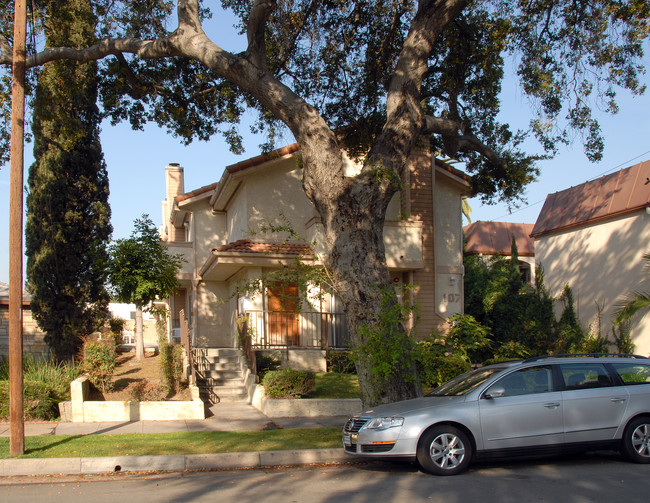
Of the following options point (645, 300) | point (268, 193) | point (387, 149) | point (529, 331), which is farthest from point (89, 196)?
point (645, 300)

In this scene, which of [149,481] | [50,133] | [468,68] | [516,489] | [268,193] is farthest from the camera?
[268,193]

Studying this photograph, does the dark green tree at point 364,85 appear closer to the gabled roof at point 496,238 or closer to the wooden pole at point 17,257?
the wooden pole at point 17,257

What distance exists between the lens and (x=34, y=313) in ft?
56.0

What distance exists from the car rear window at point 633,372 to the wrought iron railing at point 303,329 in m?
9.16

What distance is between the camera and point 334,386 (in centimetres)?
1440

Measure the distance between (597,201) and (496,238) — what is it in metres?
14.3

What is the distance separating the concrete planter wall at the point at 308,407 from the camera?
12719mm

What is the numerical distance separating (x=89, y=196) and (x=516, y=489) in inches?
560

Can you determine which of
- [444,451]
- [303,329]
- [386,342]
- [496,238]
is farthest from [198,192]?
[496,238]

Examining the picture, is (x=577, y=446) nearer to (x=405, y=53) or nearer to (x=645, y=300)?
(x=405, y=53)

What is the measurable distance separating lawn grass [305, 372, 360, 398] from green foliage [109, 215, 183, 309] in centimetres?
477

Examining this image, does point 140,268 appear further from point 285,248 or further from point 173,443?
point 173,443

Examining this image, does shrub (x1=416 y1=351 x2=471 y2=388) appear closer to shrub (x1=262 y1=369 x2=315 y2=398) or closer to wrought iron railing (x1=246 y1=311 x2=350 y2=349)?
shrub (x1=262 y1=369 x2=315 y2=398)

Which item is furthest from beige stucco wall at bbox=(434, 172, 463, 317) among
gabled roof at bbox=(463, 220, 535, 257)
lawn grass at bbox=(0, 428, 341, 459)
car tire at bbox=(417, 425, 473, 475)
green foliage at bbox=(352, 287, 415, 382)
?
gabled roof at bbox=(463, 220, 535, 257)
